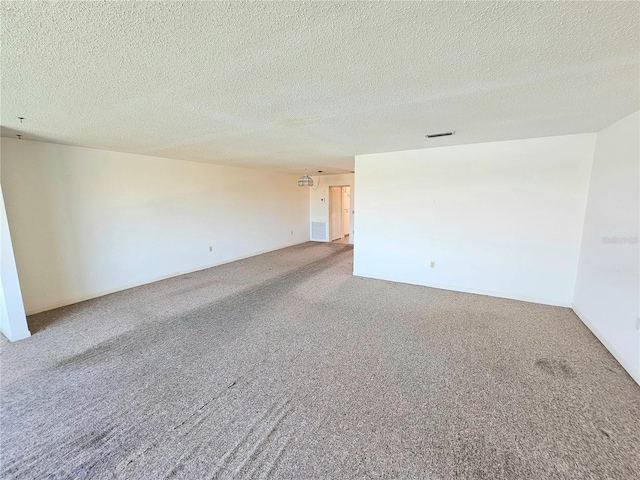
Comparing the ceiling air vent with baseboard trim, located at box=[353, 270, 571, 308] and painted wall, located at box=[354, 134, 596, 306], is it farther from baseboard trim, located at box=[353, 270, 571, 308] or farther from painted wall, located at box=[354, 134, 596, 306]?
baseboard trim, located at box=[353, 270, 571, 308]

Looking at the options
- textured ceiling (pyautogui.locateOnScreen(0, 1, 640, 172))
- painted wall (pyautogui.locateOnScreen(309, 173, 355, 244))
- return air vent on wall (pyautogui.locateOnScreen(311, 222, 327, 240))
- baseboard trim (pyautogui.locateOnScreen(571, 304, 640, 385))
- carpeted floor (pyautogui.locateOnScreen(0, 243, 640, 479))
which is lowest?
carpeted floor (pyautogui.locateOnScreen(0, 243, 640, 479))

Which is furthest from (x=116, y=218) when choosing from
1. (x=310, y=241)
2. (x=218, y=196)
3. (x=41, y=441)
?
(x=310, y=241)

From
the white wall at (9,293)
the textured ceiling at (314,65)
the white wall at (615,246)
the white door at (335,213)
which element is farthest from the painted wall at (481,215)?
the white wall at (9,293)

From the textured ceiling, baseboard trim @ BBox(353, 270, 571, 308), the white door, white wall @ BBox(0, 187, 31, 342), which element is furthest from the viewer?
the white door

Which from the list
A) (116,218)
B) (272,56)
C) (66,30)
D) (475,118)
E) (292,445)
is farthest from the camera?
(116,218)

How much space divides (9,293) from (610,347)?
240 inches

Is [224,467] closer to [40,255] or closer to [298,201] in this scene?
[40,255]

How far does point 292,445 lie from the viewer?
5.26ft

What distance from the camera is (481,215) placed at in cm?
395

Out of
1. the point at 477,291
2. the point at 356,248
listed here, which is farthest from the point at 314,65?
the point at 477,291

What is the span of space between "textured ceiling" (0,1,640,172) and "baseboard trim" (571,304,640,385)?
2169 millimetres

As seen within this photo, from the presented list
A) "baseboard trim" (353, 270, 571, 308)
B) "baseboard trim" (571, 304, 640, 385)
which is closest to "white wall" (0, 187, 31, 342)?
"baseboard trim" (353, 270, 571, 308)

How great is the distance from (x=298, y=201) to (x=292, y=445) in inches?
287

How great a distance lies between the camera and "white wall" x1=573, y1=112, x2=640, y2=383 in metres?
2.31
